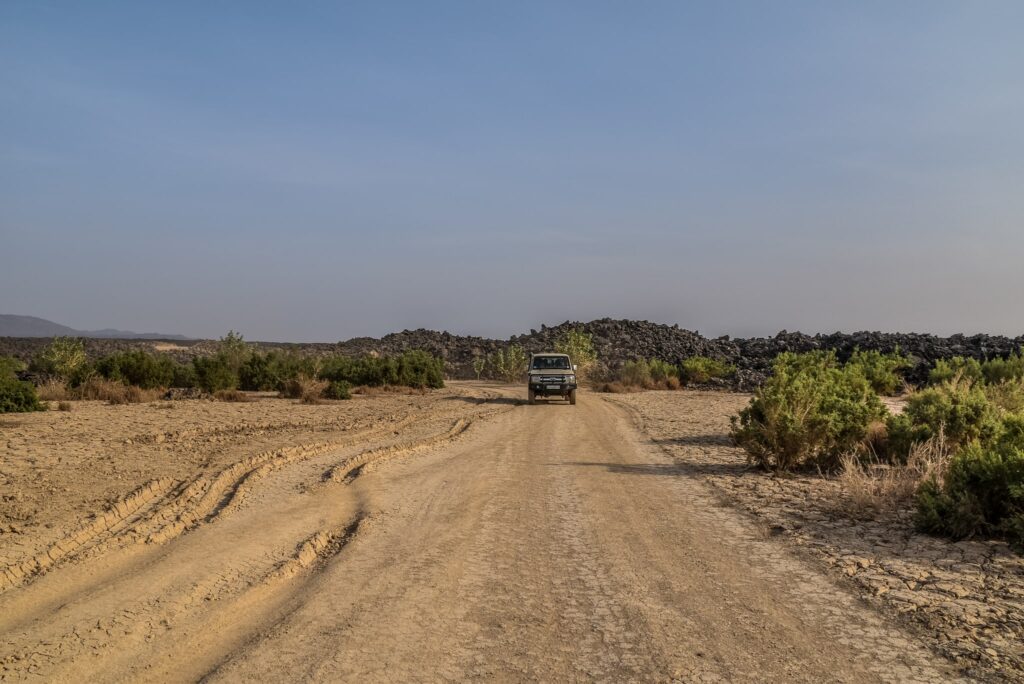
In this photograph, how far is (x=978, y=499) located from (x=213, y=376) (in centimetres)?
2833

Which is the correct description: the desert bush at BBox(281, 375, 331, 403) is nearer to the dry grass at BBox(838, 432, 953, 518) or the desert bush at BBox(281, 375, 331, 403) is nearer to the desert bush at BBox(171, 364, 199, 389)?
the desert bush at BBox(171, 364, 199, 389)

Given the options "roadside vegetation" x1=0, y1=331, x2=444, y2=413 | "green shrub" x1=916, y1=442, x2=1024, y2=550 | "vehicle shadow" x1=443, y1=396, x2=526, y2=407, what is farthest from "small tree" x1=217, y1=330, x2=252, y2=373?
"green shrub" x1=916, y1=442, x2=1024, y2=550

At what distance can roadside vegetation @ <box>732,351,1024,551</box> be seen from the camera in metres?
9.14

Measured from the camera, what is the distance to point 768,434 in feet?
45.8

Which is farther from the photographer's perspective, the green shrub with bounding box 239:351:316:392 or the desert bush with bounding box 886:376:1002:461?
the green shrub with bounding box 239:351:316:392

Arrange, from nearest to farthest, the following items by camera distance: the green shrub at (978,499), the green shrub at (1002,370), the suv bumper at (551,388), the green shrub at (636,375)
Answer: the green shrub at (978,499) → the green shrub at (1002,370) → the suv bumper at (551,388) → the green shrub at (636,375)

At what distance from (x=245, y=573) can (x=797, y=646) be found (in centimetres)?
508

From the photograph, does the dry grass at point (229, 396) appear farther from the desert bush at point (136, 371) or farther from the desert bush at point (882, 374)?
the desert bush at point (882, 374)

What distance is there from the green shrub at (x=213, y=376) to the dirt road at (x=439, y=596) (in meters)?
20.4

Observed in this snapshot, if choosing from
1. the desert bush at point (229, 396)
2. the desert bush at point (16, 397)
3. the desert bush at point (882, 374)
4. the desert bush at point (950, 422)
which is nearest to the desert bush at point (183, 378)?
the desert bush at point (229, 396)

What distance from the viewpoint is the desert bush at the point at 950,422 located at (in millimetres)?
13531

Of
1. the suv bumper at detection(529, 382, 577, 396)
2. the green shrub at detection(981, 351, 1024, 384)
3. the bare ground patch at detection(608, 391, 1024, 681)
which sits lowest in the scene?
the bare ground patch at detection(608, 391, 1024, 681)

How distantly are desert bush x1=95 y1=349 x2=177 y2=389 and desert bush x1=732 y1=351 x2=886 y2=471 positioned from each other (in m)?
24.9

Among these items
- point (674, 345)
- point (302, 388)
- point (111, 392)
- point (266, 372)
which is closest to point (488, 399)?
point (302, 388)
